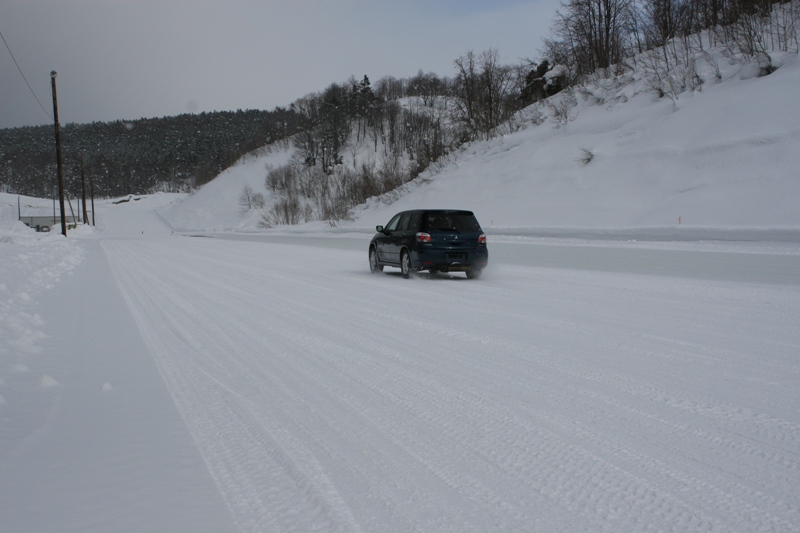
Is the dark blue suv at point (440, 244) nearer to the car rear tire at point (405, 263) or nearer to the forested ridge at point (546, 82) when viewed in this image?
the car rear tire at point (405, 263)

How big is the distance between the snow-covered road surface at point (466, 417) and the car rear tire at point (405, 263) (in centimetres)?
573

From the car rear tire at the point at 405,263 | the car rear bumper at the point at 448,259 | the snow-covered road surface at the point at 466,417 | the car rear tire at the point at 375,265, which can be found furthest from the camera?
the car rear tire at the point at 375,265

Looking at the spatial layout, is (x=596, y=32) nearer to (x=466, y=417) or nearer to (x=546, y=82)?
(x=546, y=82)

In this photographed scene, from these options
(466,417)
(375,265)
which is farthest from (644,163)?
(466,417)

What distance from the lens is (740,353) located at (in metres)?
6.95

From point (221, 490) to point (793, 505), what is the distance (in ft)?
10.3

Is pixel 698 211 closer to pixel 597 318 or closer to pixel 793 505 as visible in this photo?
pixel 597 318

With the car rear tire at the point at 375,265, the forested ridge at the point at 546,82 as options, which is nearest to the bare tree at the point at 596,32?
the forested ridge at the point at 546,82

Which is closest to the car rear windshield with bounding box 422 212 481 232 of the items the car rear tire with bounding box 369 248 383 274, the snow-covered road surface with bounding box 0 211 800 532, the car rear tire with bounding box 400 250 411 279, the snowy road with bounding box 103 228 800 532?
the car rear tire with bounding box 400 250 411 279

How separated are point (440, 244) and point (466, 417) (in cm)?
1123

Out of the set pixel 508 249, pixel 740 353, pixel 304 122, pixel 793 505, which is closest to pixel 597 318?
pixel 740 353

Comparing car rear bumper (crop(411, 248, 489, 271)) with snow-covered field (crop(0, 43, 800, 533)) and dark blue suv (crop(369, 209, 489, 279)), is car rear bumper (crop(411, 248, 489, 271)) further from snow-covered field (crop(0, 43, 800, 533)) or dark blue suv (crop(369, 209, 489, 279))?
snow-covered field (crop(0, 43, 800, 533))

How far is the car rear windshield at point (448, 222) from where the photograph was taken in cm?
1642

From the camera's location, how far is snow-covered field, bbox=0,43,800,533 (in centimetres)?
345
